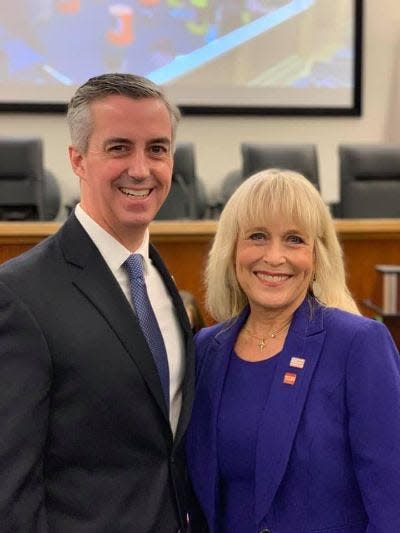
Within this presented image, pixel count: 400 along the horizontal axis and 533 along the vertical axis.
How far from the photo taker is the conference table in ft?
13.5

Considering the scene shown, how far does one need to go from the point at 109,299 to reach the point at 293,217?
0.47 metres

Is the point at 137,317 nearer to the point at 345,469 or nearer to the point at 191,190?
the point at 345,469

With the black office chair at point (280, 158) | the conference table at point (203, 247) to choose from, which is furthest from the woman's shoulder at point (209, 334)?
the black office chair at point (280, 158)

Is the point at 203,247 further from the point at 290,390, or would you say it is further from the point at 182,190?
the point at 290,390

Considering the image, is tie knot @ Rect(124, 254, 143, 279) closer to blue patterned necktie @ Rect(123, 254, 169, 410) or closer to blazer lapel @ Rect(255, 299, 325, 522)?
blue patterned necktie @ Rect(123, 254, 169, 410)

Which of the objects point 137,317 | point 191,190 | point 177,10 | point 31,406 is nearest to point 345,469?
point 137,317

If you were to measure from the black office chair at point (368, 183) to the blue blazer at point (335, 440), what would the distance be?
4110mm

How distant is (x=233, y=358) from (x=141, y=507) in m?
0.42

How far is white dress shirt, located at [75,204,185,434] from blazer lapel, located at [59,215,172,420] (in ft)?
0.11

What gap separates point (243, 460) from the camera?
1.56m

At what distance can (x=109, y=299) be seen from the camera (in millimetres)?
1383

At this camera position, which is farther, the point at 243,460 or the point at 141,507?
the point at 243,460

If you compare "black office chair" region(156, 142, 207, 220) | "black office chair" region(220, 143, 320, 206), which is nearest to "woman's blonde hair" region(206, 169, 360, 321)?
"black office chair" region(156, 142, 207, 220)

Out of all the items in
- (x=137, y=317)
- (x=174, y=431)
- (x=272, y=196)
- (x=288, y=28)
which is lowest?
(x=174, y=431)
